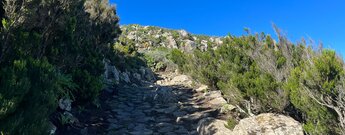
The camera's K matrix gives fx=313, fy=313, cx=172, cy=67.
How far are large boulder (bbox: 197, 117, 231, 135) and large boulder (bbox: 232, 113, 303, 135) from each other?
0.40m

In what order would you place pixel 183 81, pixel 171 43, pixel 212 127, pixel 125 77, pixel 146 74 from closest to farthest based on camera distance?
pixel 212 127 < pixel 125 77 < pixel 183 81 < pixel 146 74 < pixel 171 43

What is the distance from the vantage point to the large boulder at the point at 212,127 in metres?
8.57

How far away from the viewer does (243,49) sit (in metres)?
11.1

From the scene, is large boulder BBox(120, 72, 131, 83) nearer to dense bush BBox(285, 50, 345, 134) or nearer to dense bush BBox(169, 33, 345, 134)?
dense bush BBox(169, 33, 345, 134)

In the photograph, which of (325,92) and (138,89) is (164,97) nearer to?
(138,89)

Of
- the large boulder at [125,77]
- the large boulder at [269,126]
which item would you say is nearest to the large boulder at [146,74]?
the large boulder at [125,77]

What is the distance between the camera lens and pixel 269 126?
7539mm

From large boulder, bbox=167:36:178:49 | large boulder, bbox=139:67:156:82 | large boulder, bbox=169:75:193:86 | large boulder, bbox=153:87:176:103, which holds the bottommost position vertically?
large boulder, bbox=153:87:176:103

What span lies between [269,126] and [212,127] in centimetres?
183

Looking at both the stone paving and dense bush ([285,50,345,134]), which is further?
the stone paving

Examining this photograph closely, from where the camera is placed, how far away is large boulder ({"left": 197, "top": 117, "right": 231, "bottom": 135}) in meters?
8.57

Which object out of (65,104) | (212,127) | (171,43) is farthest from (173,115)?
(171,43)

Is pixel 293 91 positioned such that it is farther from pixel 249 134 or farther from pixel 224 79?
pixel 224 79

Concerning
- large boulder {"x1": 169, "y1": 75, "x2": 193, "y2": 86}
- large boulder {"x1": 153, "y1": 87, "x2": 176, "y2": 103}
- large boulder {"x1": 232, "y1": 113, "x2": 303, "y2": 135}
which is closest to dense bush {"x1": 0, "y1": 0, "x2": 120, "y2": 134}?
large boulder {"x1": 153, "y1": 87, "x2": 176, "y2": 103}
